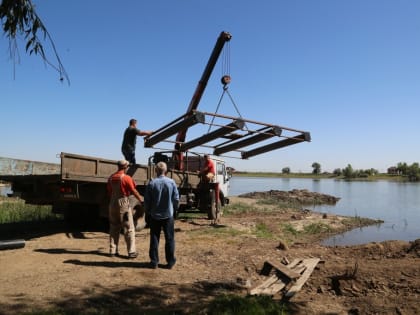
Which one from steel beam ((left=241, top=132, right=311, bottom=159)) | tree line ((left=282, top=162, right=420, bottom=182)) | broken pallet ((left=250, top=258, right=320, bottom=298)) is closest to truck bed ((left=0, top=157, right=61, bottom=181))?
steel beam ((left=241, top=132, right=311, bottom=159))

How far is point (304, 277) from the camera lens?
19.6 ft

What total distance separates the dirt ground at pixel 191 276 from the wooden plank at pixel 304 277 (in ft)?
0.30

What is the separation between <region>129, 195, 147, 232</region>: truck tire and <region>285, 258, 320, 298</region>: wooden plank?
4.18m

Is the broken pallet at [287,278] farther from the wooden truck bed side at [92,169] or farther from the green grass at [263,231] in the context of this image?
the wooden truck bed side at [92,169]

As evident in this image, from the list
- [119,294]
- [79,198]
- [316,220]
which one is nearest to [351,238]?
[316,220]

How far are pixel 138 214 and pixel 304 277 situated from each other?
4.72m

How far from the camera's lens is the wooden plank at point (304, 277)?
17.2 ft

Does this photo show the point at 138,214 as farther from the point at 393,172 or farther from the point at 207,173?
the point at 393,172

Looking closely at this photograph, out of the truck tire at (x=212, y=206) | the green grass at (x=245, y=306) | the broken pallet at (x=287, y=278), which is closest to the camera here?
the green grass at (x=245, y=306)

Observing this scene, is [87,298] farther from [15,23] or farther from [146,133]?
[146,133]

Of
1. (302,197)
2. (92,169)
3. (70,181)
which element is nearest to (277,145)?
(92,169)

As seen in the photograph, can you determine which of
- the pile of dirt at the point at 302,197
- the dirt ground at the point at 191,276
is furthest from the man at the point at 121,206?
the pile of dirt at the point at 302,197

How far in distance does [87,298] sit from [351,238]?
10995 millimetres

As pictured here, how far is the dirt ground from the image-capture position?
4.79 metres
